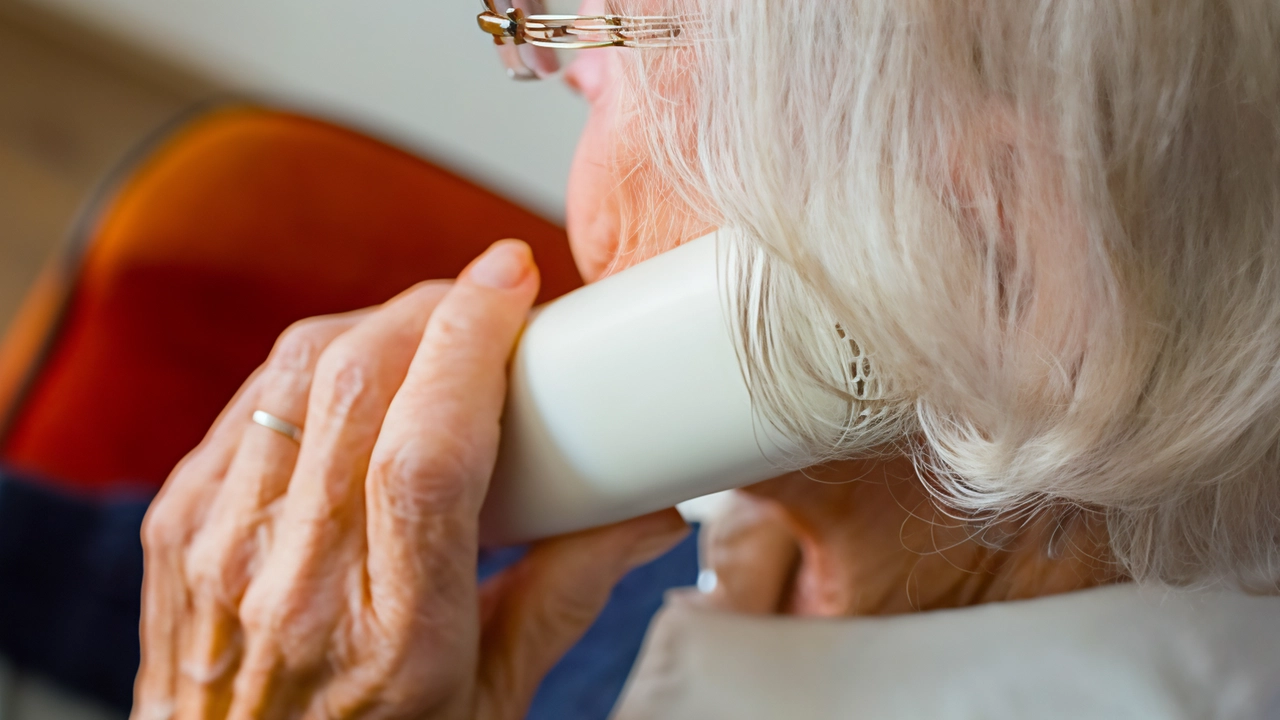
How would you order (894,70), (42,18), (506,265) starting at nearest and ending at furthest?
(894,70) < (506,265) < (42,18)

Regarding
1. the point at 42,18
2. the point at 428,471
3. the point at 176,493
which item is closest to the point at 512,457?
the point at 428,471

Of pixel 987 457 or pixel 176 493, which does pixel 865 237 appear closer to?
pixel 987 457

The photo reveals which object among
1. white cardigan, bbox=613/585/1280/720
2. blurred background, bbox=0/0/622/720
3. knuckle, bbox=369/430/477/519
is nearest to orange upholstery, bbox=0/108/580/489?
blurred background, bbox=0/0/622/720

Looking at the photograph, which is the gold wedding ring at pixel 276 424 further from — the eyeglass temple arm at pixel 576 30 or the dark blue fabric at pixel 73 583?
the eyeglass temple arm at pixel 576 30

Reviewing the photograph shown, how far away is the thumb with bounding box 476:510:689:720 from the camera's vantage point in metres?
0.47

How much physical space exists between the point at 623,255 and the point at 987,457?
0.63 feet

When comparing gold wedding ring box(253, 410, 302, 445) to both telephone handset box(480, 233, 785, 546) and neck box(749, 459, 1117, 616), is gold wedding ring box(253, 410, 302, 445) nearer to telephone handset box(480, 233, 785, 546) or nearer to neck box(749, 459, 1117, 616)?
telephone handset box(480, 233, 785, 546)

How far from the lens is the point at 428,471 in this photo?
0.38 metres

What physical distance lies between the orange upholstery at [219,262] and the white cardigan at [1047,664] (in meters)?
0.27

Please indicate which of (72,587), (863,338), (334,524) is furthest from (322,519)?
(863,338)

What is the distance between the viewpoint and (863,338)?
0.36 m

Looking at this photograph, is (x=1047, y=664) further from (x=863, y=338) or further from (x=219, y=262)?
(x=219, y=262)

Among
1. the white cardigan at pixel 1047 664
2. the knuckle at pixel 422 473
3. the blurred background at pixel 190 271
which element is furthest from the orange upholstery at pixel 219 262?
the white cardigan at pixel 1047 664

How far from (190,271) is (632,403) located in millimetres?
430
